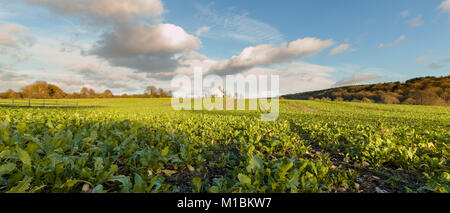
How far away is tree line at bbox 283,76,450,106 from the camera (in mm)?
65188

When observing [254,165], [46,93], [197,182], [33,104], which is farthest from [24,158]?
[46,93]

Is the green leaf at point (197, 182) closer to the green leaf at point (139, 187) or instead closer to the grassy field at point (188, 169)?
the grassy field at point (188, 169)

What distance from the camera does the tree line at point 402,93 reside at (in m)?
65.2

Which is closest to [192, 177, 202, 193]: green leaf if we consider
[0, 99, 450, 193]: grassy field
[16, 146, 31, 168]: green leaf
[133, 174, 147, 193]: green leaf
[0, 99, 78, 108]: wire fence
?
[0, 99, 450, 193]: grassy field

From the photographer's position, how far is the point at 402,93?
283ft

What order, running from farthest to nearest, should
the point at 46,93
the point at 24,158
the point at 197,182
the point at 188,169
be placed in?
the point at 46,93, the point at 188,169, the point at 197,182, the point at 24,158

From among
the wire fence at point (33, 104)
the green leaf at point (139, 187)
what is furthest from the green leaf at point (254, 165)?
the wire fence at point (33, 104)

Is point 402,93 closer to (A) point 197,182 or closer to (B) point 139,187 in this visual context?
(A) point 197,182

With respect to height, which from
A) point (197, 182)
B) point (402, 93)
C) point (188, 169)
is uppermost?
point (402, 93)
